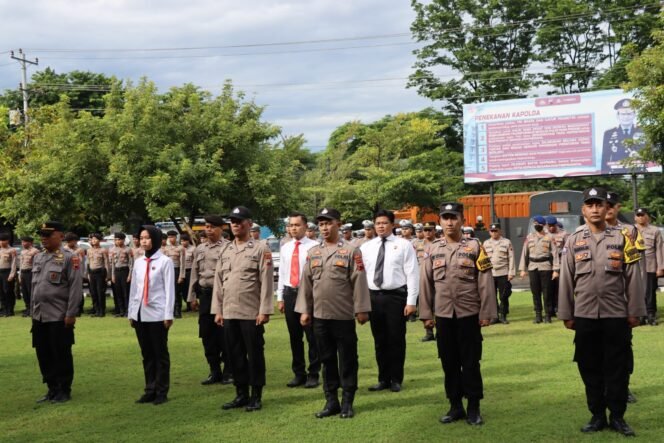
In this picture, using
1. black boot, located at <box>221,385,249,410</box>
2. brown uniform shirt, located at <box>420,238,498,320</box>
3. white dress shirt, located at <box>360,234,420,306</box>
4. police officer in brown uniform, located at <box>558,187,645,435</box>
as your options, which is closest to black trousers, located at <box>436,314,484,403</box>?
brown uniform shirt, located at <box>420,238,498,320</box>

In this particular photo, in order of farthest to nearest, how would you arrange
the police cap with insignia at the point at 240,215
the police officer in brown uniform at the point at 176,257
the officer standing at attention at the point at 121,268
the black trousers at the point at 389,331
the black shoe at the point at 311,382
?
the officer standing at attention at the point at 121,268 < the police officer in brown uniform at the point at 176,257 < the black shoe at the point at 311,382 < the black trousers at the point at 389,331 < the police cap with insignia at the point at 240,215

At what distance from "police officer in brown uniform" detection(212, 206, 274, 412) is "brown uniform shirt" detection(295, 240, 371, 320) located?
507mm

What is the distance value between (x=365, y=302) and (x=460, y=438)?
1735mm

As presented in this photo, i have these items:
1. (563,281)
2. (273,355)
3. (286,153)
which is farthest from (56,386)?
(286,153)

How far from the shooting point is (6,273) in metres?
20.6

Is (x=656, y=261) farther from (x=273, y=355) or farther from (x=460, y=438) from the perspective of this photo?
(x=460, y=438)

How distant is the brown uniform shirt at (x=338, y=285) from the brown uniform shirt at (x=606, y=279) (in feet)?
6.69

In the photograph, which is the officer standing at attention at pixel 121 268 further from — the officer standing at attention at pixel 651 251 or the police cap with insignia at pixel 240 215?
the officer standing at attention at pixel 651 251

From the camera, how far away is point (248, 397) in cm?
862

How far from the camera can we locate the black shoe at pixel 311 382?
376 inches

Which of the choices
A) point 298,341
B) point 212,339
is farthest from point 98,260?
point 298,341

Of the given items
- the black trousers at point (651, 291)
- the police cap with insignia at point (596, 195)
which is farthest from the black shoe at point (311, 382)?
the black trousers at point (651, 291)

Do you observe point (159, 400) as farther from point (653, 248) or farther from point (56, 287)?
point (653, 248)

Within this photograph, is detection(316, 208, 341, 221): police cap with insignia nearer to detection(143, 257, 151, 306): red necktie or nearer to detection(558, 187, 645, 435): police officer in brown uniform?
detection(143, 257, 151, 306): red necktie
